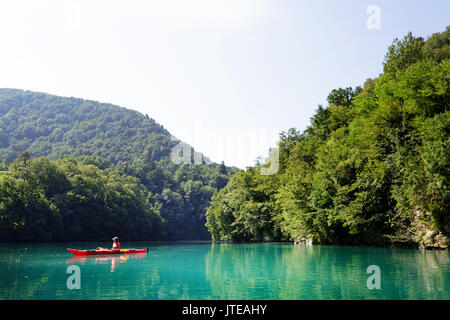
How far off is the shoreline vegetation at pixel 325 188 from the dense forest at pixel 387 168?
87 millimetres

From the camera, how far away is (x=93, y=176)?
8588 centimetres

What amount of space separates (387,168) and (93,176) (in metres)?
67.3

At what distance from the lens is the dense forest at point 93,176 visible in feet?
→ 204

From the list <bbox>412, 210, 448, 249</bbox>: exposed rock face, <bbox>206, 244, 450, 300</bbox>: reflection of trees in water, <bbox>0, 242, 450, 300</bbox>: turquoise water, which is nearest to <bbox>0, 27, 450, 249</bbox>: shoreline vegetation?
<bbox>412, 210, 448, 249</bbox>: exposed rock face

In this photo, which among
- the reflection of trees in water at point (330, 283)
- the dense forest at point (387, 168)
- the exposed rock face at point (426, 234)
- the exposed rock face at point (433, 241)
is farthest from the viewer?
the exposed rock face at point (426, 234)

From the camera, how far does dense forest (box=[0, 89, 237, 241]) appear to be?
62.1 metres

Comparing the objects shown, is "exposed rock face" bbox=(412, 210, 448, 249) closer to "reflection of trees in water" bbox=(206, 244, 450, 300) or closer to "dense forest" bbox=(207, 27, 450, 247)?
"dense forest" bbox=(207, 27, 450, 247)

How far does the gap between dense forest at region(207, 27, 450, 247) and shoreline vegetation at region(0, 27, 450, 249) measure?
0.28 ft

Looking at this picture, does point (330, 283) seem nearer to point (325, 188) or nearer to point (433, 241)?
point (433, 241)

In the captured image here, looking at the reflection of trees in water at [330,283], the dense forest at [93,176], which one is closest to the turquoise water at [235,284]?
the reflection of trees in water at [330,283]

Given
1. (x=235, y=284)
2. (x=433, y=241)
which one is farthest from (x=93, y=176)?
(x=235, y=284)

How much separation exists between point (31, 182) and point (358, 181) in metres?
51.1

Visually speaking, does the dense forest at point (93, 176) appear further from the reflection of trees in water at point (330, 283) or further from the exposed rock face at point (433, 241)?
the reflection of trees in water at point (330, 283)

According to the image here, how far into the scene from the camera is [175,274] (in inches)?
632
